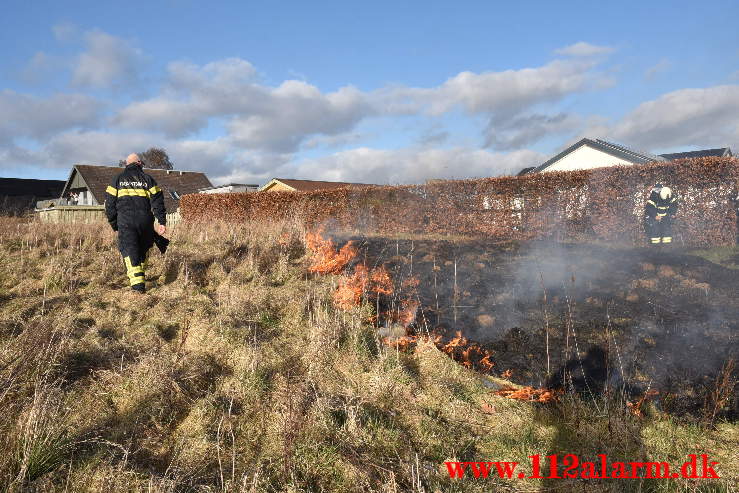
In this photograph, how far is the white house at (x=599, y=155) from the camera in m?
24.4

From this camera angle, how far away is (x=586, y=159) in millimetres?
26266

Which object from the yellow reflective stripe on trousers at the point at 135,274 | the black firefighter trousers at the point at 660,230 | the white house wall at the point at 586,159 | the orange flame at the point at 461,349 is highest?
the white house wall at the point at 586,159

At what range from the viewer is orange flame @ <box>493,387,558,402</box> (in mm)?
3652

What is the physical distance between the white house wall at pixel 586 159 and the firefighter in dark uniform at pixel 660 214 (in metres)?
15.4

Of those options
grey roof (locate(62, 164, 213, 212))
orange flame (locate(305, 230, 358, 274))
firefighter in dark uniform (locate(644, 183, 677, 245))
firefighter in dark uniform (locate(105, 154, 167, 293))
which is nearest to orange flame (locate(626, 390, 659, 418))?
orange flame (locate(305, 230, 358, 274))

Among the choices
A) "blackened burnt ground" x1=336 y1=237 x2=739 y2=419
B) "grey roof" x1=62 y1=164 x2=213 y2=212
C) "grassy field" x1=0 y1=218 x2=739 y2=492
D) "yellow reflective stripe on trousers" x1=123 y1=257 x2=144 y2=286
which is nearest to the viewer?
"grassy field" x1=0 y1=218 x2=739 y2=492

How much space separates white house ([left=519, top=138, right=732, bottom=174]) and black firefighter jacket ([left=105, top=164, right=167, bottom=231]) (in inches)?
891

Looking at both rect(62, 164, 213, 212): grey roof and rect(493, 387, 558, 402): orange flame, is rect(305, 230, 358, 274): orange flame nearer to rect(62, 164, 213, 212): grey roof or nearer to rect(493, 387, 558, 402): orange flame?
rect(493, 387, 558, 402): orange flame

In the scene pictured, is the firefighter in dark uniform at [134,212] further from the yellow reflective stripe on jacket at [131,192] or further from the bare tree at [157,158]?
the bare tree at [157,158]

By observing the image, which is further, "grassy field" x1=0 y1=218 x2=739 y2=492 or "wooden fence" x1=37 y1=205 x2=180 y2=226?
"wooden fence" x1=37 y1=205 x2=180 y2=226

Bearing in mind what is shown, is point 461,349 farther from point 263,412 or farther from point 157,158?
point 157,158

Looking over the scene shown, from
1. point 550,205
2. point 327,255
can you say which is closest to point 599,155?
point 550,205

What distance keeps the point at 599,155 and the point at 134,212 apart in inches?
1044

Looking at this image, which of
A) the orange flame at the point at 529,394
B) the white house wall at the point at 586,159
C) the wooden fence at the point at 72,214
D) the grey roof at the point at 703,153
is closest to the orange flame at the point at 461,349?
the orange flame at the point at 529,394
